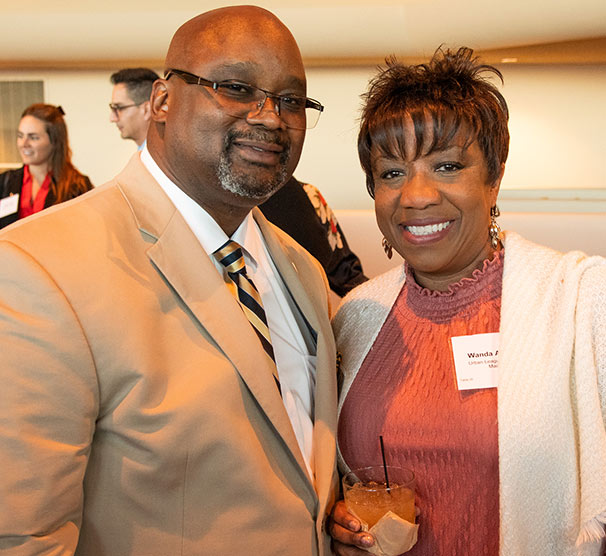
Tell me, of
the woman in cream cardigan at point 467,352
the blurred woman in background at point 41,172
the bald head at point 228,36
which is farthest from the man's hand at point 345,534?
the blurred woman in background at point 41,172

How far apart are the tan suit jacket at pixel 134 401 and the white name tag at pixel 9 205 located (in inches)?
107

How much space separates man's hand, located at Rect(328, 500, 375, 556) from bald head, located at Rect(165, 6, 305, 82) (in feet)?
3.12

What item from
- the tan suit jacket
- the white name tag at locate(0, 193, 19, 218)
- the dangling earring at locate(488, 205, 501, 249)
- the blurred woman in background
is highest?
the blurred woman in background

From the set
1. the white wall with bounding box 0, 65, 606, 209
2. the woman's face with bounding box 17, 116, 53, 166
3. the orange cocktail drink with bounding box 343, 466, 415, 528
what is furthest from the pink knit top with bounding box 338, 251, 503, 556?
the woman's face with bounding box 17, 116, 53, 166

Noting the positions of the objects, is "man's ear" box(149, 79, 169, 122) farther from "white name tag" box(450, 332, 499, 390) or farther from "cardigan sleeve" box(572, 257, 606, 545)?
"cardigan sleeve" box(572, 257, 606, 545)

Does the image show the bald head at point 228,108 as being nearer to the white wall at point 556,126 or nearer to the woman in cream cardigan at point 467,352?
the woman in cream cardigan at point 467,352

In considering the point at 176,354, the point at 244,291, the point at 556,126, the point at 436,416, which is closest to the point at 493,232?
the point at 436,416

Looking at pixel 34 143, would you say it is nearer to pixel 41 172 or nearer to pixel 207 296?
pixel 41 172

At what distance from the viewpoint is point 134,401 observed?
1.27 m

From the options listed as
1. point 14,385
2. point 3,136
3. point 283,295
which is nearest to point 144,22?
point 3,136

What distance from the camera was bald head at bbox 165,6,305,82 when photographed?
1.53 meters

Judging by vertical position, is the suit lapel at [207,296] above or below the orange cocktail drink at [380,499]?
above

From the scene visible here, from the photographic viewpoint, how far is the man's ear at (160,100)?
1.60 metres

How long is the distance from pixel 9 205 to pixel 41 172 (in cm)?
29
